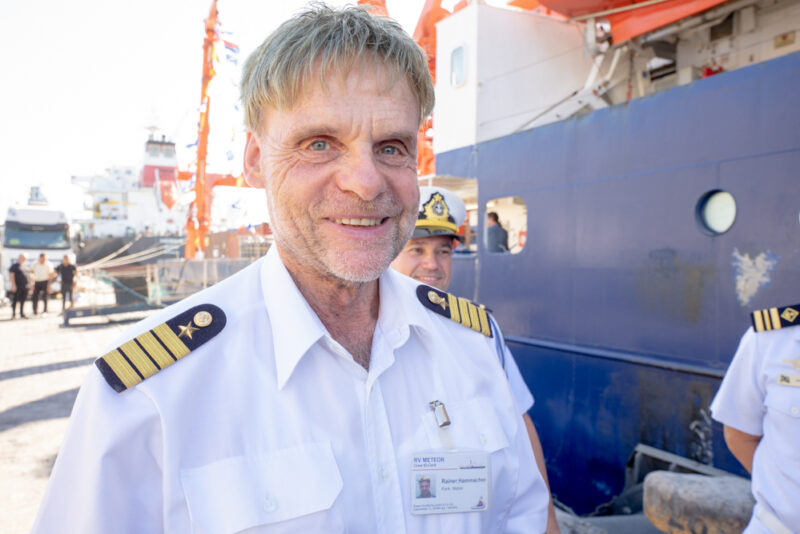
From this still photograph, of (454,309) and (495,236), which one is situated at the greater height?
(495,236)

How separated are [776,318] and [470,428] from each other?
1.50m

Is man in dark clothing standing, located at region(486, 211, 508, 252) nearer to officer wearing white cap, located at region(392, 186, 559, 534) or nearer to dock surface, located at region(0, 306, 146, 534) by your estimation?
officer wearing white cap, located at region(392, 186, 559, 534)

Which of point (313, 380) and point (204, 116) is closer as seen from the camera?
point (313, 380)

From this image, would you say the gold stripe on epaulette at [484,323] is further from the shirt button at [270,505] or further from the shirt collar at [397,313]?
the shirt button at [270,505]

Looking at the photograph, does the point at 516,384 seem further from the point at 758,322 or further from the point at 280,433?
the point at 280,433

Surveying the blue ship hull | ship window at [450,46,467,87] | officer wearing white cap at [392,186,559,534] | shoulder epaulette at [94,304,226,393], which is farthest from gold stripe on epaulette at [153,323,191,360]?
ship window at [450,46,467,87]

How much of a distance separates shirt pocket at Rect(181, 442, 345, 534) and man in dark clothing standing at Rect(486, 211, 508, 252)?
17.0 feet

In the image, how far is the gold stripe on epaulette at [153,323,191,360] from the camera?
1.15 m

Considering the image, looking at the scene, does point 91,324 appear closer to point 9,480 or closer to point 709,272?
point 9,480

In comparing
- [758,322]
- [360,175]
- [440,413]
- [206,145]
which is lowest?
[440,413]

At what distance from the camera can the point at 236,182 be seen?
10.7m

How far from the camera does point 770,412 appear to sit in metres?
2.04

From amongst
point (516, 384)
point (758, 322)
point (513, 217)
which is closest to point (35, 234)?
point (513, 217)

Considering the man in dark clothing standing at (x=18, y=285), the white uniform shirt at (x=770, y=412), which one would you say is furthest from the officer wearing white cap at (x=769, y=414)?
the man in dark clothing standing at (x=18, y=285)
